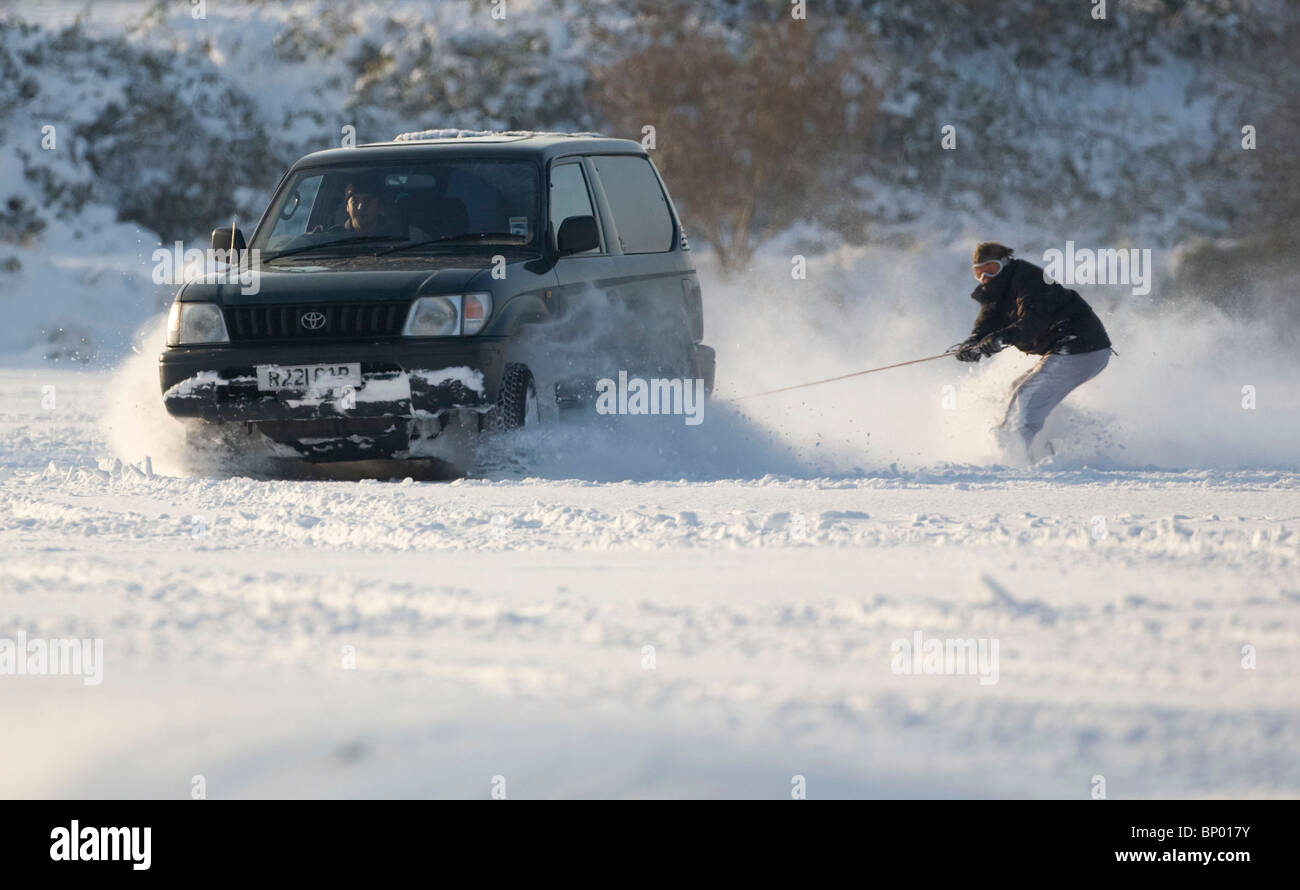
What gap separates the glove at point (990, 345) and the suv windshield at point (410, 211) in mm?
2532

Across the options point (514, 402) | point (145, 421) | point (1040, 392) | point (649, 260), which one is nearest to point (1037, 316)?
point (1040, 392)

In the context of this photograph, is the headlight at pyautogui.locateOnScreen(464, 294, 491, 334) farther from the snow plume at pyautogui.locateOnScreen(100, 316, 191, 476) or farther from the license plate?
the snow plume at pyautogui.locateOnScreen(100, 316, 191, 476)

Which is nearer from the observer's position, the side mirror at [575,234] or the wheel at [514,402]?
the wheel at [514,402]

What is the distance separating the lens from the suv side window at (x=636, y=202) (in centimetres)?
938

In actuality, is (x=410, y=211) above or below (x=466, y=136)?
below

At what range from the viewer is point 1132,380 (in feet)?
37.6

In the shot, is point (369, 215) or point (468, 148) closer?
point (369, 215)

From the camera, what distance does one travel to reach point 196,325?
7.92 meters

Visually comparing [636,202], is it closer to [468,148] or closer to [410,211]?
[468,148]

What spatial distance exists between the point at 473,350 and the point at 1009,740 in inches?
178

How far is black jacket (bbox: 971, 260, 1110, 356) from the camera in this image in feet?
29.8

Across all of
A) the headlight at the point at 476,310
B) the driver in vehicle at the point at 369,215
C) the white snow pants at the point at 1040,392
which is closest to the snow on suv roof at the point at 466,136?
the driver in vehicle at the point at 369,215

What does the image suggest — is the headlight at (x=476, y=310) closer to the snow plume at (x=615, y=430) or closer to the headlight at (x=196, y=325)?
the snow plume at (x=615, y=430)

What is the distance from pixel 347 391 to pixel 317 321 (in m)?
0.38
